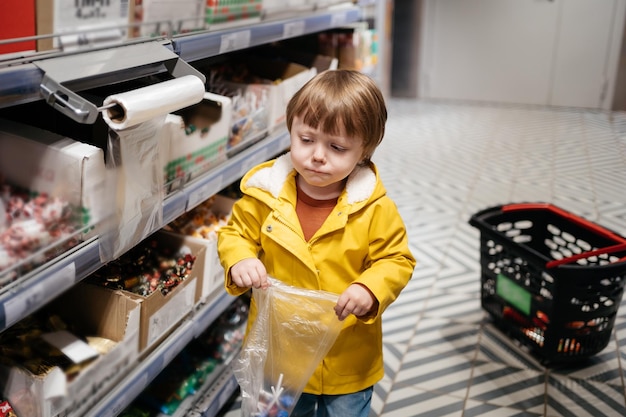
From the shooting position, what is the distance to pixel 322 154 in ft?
4.72

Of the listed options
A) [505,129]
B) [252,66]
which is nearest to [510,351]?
[252,66]

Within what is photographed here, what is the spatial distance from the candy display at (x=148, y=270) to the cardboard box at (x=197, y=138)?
27 centimetres

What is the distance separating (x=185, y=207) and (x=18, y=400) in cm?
66

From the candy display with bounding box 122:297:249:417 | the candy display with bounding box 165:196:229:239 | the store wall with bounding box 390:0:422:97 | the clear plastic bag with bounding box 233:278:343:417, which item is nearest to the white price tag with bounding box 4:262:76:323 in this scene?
the clear plastic bag with bounding box 233:278:343:417

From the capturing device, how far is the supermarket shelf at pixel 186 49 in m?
1.14

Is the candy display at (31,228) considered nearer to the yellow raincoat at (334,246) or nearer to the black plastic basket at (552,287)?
the yellow raincoat at (334,246)

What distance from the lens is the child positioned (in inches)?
56.9

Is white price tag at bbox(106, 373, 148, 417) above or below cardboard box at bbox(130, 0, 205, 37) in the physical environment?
below

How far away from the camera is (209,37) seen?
1797 millimetres

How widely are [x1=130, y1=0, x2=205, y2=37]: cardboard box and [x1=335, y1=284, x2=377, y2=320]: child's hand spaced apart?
790mm

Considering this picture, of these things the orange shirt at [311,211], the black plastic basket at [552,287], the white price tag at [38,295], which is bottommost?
the black plastic basket at [552,287]

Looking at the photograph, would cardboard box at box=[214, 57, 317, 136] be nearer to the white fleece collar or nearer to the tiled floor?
the white fleece collar

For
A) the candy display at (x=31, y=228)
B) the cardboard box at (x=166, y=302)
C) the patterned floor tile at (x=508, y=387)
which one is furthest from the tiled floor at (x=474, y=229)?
the candy display at (x=31, y=228)

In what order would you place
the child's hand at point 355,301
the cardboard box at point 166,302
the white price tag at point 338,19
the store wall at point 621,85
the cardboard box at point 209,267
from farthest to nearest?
1. the store wall at point 621,85
2. the white price tag at point 338,19
3. the cardboard box at point 209,267
4. the cardboard box at point 166,302
5. the child's hand at point 355,301
